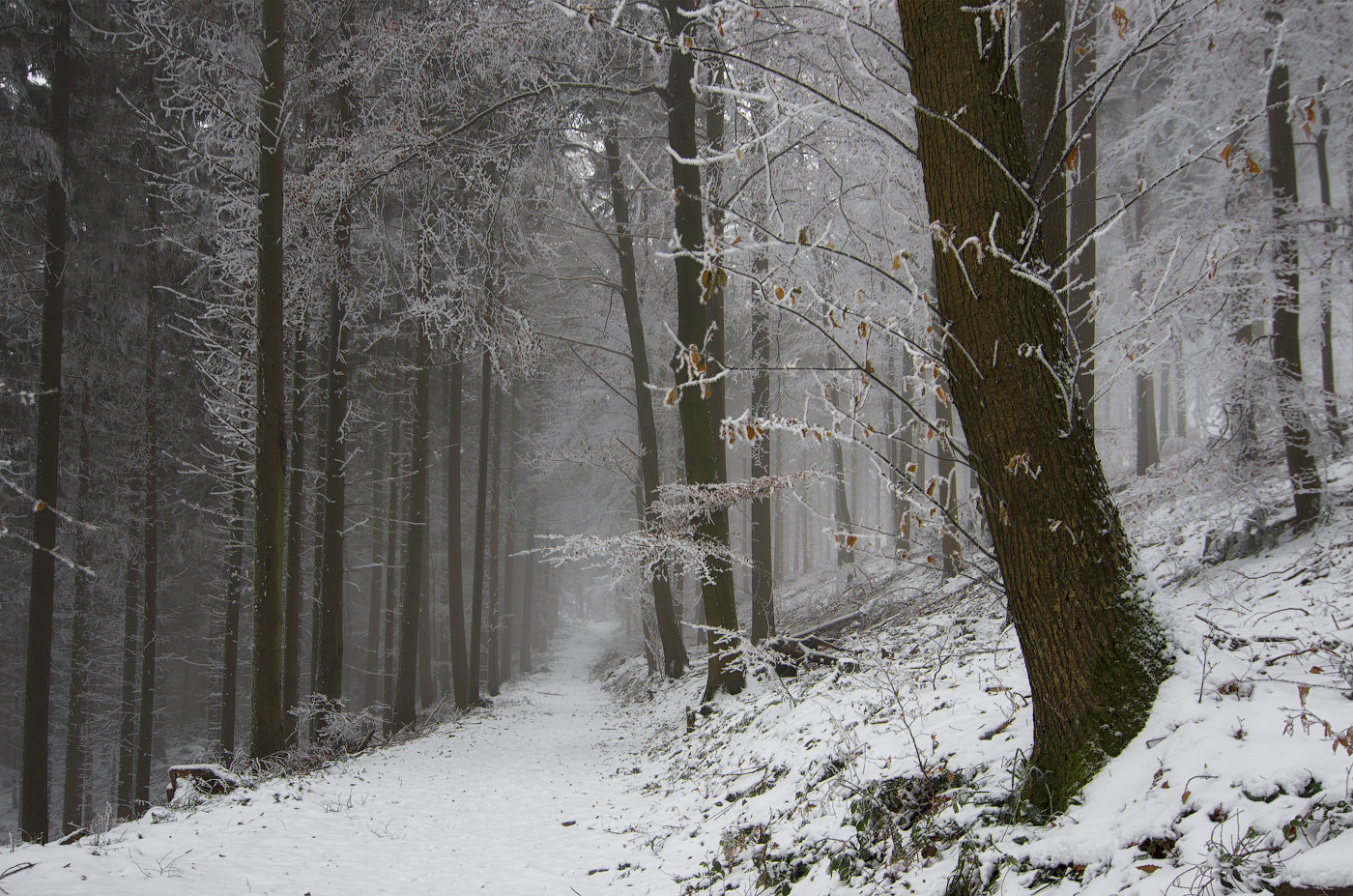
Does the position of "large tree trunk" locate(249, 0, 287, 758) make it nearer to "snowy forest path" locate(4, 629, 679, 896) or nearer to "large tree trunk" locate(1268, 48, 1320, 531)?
"snowy forest path" locate(4, 629, 679, 896)

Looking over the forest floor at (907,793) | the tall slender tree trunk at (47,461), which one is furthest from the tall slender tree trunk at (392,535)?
the forest floor at (907,793)

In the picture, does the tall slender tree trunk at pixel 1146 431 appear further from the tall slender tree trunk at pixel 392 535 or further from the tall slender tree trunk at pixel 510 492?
the tall slender tree trunk at pixel 392 535

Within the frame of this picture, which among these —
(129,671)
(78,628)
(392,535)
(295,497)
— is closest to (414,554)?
(295,497)

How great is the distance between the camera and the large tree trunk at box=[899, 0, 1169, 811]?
2719mm

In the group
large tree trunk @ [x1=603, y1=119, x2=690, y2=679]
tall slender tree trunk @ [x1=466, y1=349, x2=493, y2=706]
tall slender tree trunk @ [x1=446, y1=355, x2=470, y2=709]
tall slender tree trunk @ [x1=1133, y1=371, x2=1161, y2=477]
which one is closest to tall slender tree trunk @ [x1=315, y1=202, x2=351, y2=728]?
tall slender tree trunk @ [x1=466, y1=349, x2=493, y2=706]

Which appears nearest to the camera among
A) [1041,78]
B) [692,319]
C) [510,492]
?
[1041,78]

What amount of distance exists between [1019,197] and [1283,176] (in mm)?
6456

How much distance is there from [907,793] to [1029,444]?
187 cm

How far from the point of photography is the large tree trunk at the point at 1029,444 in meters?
2.72

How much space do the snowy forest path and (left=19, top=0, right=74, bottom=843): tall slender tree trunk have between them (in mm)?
4412

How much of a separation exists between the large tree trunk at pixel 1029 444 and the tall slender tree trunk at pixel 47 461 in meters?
11.5

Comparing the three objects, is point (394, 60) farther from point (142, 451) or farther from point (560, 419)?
point (560, 419)

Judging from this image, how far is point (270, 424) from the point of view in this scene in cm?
792

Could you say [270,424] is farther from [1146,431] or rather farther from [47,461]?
[1146,431]
